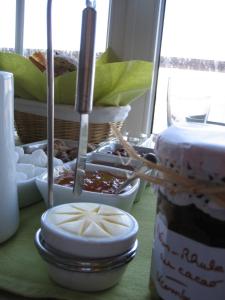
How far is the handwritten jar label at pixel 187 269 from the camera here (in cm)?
27

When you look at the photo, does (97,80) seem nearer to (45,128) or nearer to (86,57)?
(45,128)

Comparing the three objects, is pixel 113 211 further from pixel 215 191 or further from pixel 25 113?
pixel 25 113

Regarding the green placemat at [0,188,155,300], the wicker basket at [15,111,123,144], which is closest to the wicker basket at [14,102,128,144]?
the wicker basket at [15,111,123,144]

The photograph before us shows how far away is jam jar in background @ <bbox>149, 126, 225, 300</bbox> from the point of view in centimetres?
26

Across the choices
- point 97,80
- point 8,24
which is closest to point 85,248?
point 97,80

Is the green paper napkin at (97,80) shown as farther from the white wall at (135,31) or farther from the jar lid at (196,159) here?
the jar lid at (196,159)

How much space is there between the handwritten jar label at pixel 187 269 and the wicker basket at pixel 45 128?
1.48 feet

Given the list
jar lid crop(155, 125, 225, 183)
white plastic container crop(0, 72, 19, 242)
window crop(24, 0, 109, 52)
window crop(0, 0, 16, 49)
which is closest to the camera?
jar lid crop(155, 125, 225, 183)

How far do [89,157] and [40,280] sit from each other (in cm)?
30

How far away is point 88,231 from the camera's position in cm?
31

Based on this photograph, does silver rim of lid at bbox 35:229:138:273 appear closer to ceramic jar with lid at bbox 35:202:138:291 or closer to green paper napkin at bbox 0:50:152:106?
ceramic jar with lid at bbox 35:202:138:291

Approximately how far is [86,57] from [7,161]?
128mm

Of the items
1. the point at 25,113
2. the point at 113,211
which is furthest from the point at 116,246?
the point at 25,113

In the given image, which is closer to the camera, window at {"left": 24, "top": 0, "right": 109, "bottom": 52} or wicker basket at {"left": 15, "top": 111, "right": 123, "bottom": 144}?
wicker basket at {"left": 15, "top": 111, "right": 123, "bottom": 144}
